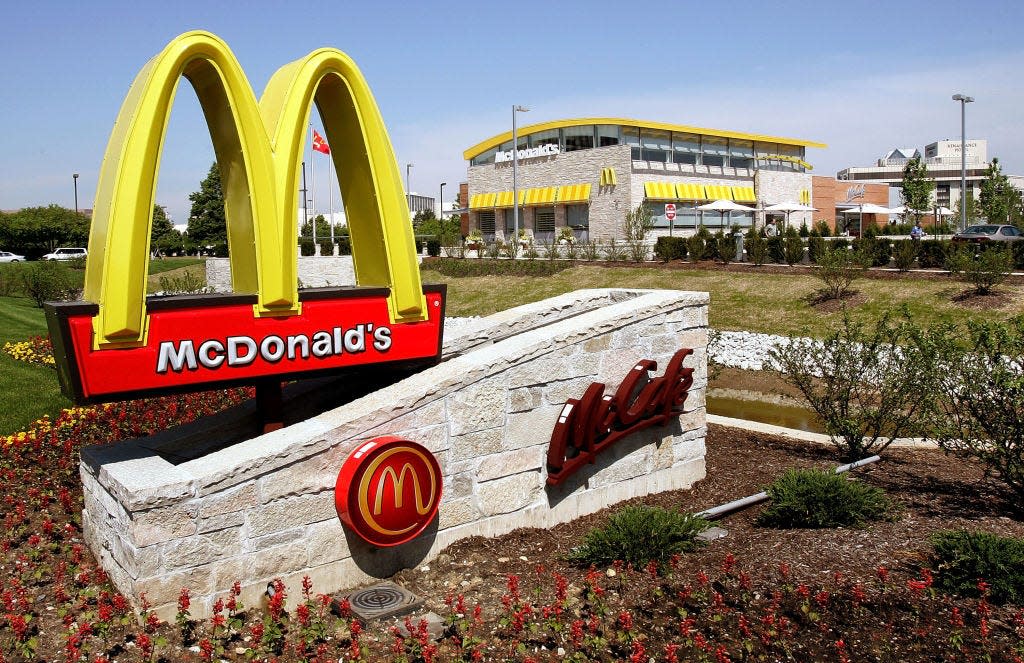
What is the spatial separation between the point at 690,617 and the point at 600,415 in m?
2.89

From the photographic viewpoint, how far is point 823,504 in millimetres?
7879

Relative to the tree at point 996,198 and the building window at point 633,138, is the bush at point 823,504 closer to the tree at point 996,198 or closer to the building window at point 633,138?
the building window at point 633,138

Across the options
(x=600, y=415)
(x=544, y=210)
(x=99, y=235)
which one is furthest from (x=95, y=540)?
(x=544, y=210)

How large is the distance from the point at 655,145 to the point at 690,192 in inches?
141

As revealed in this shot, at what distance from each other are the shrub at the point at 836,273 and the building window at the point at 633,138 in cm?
2538

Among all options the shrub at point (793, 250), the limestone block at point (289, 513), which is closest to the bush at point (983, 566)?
the limestone block at point (289, 513)

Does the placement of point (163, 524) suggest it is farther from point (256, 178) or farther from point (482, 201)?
point (482, 201)

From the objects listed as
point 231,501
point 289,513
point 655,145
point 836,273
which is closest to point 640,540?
point 289,513

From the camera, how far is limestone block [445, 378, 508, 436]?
7.52 m

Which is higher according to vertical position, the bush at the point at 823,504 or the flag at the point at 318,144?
the flag at the point at 318,144

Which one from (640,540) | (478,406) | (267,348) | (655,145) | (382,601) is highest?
(655,145)

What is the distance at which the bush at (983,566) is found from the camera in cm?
590

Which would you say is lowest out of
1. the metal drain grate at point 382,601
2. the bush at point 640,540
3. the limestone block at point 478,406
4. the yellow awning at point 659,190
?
the metal drain grate at point 382,601

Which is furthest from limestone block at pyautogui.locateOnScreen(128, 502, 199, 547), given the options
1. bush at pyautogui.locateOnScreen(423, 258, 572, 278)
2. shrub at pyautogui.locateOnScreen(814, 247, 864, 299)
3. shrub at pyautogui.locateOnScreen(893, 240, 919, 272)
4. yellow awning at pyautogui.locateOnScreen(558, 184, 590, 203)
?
yellow awning at pyautogui.locateOnScreen(558, 184, 590, 203)
